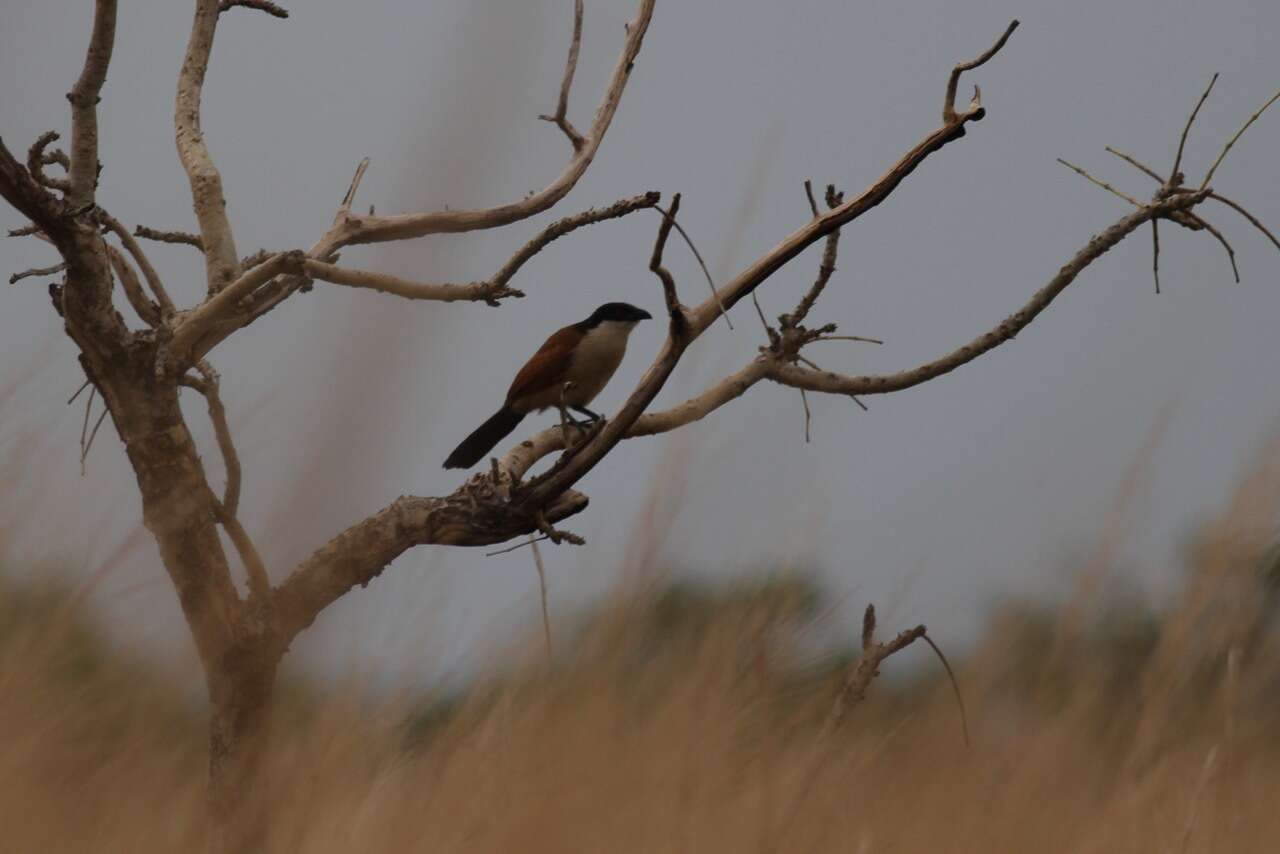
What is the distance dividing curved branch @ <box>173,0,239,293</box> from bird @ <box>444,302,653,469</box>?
101cm

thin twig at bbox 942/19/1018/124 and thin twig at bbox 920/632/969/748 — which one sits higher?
thin twig at bbox 942/19/1018/124

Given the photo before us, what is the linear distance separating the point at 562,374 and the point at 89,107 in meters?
1.51

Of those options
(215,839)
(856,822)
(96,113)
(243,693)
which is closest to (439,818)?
(215,839)

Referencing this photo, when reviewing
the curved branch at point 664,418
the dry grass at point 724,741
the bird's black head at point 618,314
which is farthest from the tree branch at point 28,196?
the bird's black head at point 618,314

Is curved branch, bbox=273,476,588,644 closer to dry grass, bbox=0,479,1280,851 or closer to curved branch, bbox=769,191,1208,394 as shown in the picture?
curved branch, bbox=769,191,1208,394

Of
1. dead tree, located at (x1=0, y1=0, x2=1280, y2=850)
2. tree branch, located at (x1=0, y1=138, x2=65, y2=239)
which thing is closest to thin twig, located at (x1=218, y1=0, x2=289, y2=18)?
dead tree, located at (x1=0, y1=0, x2=1280, y2=850)

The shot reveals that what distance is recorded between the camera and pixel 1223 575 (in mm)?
1438

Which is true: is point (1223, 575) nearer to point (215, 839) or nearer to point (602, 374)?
point (215, 839)

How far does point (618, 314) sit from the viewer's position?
154 inches

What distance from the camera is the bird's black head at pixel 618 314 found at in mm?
3896

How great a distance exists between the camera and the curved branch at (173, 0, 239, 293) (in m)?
2.83

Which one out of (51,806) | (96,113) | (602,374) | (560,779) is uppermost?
(96,113)

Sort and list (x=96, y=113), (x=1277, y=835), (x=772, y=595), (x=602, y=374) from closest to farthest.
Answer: (x=772, y=595)
(x=1277, y=835)
(x=96, y=113)
(x=602, y=374)

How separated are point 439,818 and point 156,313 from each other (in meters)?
1.98
